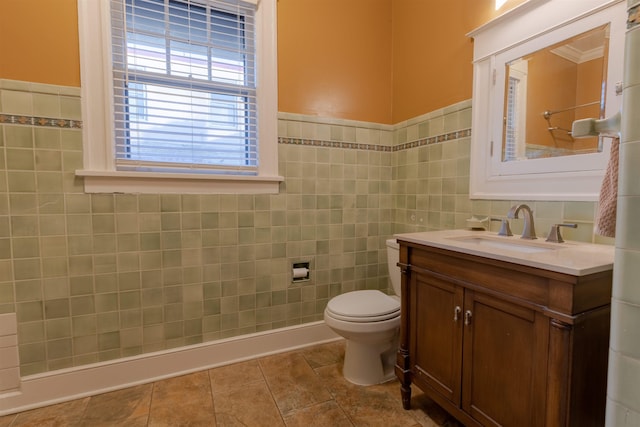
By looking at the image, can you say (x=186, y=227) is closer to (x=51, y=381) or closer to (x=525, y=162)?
(x=51, y=381)

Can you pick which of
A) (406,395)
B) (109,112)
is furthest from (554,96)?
(109,112)

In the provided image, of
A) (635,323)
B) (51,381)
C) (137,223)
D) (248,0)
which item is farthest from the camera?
(248,0)

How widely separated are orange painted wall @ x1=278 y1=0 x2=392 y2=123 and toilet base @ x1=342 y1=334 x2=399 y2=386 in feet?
5.06

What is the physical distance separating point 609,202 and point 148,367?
225 cm

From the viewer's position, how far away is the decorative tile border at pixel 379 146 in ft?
6.15

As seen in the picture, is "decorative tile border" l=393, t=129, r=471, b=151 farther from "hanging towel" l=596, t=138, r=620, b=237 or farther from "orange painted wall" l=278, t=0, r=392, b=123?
"hanging towel" l=596, t=138, r=620, b=237

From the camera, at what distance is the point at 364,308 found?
5.57ft

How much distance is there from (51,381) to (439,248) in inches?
81.8

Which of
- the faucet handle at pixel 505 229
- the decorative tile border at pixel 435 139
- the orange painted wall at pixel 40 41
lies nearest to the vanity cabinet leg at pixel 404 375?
the faucet handle at pixel 505 229

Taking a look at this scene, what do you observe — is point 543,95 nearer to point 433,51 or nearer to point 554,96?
point 554,96

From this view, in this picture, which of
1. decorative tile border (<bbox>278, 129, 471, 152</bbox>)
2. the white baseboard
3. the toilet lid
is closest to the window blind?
decorative tile border (<bbox>278, 129, 471, 152</bbox>)

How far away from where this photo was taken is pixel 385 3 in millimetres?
2334

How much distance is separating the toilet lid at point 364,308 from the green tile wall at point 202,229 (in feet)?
1.52

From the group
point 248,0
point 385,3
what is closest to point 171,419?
point 248,0
